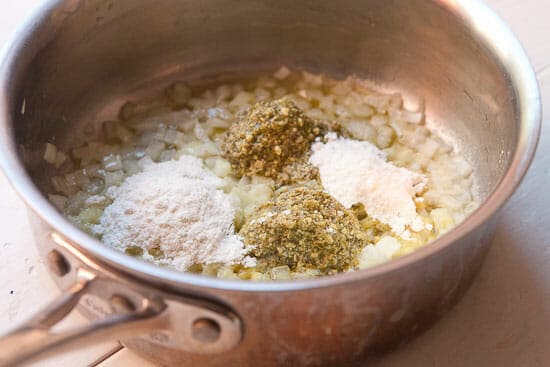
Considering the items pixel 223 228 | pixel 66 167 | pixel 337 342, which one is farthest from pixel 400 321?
pixel 66 167

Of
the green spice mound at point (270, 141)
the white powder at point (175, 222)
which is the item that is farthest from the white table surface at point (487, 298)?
the green spice mound at point (270, 141)

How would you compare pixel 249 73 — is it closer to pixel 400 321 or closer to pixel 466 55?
pixel 466 55

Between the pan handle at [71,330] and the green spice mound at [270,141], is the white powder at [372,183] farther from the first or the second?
the pan handle at [71,330]

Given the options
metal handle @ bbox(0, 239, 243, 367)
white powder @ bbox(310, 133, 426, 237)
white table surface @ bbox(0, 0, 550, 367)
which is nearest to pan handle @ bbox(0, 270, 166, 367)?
metal handle @ bbox(0, 239, 243, 367)

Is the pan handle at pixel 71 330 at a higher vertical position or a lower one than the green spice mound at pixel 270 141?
lower

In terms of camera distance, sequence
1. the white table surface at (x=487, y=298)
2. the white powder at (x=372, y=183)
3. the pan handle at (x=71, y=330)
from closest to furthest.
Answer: the pan handle at (x=71, y=330), the white table surface at (x=487, y=298), the white powder at (x=372, y=183)

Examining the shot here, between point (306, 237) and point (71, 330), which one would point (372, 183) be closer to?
point (306, 237)

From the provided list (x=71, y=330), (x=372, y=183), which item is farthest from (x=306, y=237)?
(x=71, y=330)
